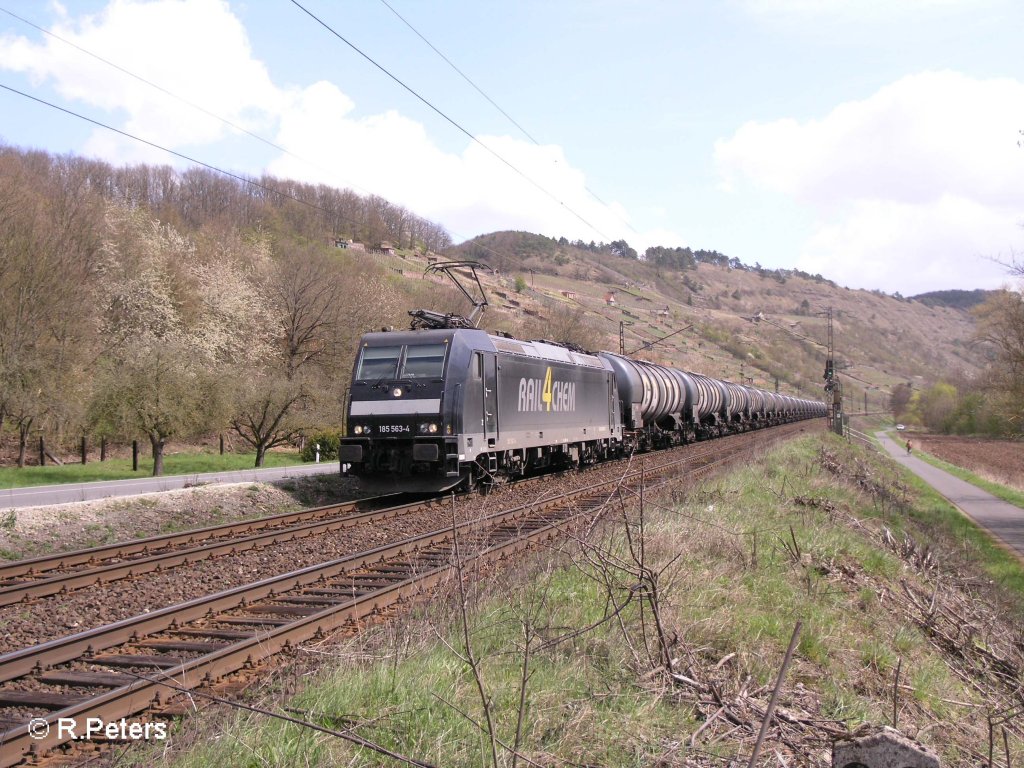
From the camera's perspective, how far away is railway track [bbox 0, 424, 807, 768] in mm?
4926

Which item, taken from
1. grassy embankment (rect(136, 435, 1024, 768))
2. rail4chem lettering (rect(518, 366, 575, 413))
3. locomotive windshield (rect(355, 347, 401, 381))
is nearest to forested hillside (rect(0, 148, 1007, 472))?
locomotive windshield (rect(355, 347, 401, 381))

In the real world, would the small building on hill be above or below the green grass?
above

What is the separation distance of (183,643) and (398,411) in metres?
9.29

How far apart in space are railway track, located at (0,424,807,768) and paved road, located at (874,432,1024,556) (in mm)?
18940

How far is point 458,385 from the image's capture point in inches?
607

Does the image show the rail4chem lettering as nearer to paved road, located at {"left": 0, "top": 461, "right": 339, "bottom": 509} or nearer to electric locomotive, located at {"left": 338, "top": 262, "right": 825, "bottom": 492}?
electric locomotive, located at {"left": 338, "top": 262, "right": 825, "bottom": 492}

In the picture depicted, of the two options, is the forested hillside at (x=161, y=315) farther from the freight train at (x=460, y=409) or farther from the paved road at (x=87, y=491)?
the freight train at (x=460, y=409)

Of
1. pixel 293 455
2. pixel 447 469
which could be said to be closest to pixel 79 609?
pixel 447 469

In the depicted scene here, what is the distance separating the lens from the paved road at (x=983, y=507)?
23.9 metres

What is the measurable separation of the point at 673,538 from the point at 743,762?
4905 mm

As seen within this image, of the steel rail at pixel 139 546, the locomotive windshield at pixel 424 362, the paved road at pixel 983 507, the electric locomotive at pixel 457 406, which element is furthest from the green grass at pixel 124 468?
the paved road at pixel 983 507

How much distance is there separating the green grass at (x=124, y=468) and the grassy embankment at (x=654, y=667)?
23432mm

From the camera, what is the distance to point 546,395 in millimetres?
19359

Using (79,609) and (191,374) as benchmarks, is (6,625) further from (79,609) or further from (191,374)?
(191,374)
